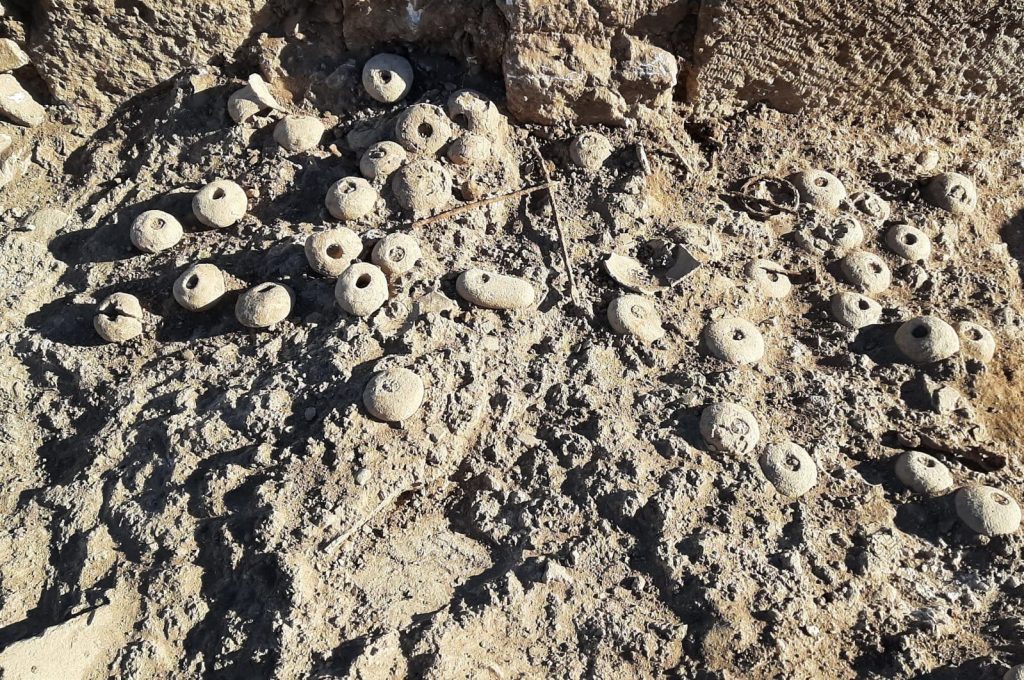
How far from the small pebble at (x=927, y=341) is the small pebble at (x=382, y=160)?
2.35m

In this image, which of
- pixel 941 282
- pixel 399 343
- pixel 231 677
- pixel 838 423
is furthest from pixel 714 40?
pixel 231 677

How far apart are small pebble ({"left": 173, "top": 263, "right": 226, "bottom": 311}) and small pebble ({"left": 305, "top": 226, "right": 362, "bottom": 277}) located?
42 cm

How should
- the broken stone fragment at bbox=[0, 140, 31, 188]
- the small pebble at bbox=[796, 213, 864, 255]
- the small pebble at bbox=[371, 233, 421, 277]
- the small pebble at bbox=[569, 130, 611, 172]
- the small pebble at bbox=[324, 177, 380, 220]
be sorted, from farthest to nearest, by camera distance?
the broken stone fragment at bbox=[0, 140, 31, 188] → the small pebble at bbox=[569, 130, 611, 172] → the small pebble at bbox=[796, 213, 864, 255] → the small pebble at bbox=[324, 177, 380, 220] → the small pebble at bbox=[371, 233, 421, 277]

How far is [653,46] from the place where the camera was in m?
3.69

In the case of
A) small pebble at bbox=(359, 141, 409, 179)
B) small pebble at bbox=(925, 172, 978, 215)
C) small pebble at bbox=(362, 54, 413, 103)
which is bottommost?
small pebble at bbox=(359, 141, 409, 179)

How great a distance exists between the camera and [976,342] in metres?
3.27

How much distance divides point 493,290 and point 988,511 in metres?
2.01

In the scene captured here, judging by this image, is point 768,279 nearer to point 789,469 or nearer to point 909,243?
point 909,243

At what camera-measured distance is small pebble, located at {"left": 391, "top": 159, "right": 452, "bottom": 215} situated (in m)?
3.41

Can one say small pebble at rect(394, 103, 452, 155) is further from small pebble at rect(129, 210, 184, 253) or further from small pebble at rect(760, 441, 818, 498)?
small pebble at rect(760, 441, 818, 498)

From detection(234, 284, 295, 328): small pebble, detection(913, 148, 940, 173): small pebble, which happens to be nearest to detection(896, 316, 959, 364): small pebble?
detection(913, 148, 940, 173): small pebble

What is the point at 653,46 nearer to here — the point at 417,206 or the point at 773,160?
the point at 773,160

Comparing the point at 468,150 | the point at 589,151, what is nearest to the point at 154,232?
the point at 468,150

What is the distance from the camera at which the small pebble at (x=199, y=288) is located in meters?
3.20
